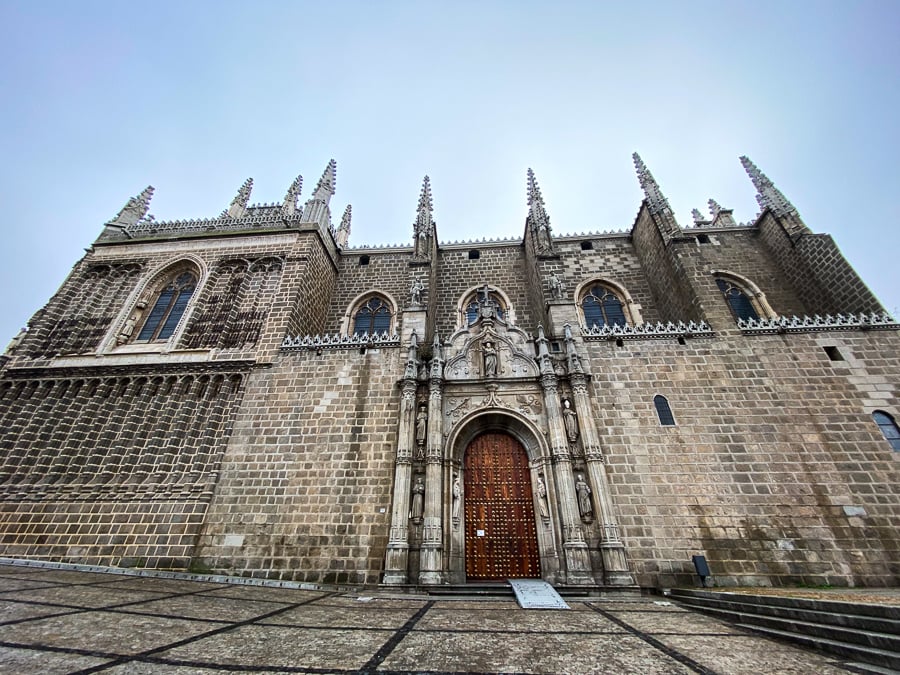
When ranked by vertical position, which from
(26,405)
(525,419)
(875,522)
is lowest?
(875,522)

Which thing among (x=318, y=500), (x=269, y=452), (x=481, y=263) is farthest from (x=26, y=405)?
(x=481, y=263)

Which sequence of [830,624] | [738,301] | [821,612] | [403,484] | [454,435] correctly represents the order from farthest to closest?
[738,301], [454,435], [403,484], [821,612], [830,624]

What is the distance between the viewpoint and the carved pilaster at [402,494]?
9.02 metres

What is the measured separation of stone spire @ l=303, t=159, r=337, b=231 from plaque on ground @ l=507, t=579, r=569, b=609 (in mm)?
16578

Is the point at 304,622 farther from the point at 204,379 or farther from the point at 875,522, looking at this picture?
the point at 875,522

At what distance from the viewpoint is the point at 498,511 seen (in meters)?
10.5

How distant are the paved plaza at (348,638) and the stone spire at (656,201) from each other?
14574 millimetres

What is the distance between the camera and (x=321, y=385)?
489 inches

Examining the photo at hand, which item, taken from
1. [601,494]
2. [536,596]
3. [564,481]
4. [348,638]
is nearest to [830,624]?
[536,596]

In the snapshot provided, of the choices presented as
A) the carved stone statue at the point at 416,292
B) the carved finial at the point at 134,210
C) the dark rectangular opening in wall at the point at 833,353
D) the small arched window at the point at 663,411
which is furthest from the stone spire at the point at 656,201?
the carved finial at the point at 134,210

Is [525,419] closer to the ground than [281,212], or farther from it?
closer to the ground

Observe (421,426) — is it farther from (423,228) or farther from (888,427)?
(888,427)

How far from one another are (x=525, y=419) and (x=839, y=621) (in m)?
7.01

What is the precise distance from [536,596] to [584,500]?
333cm
